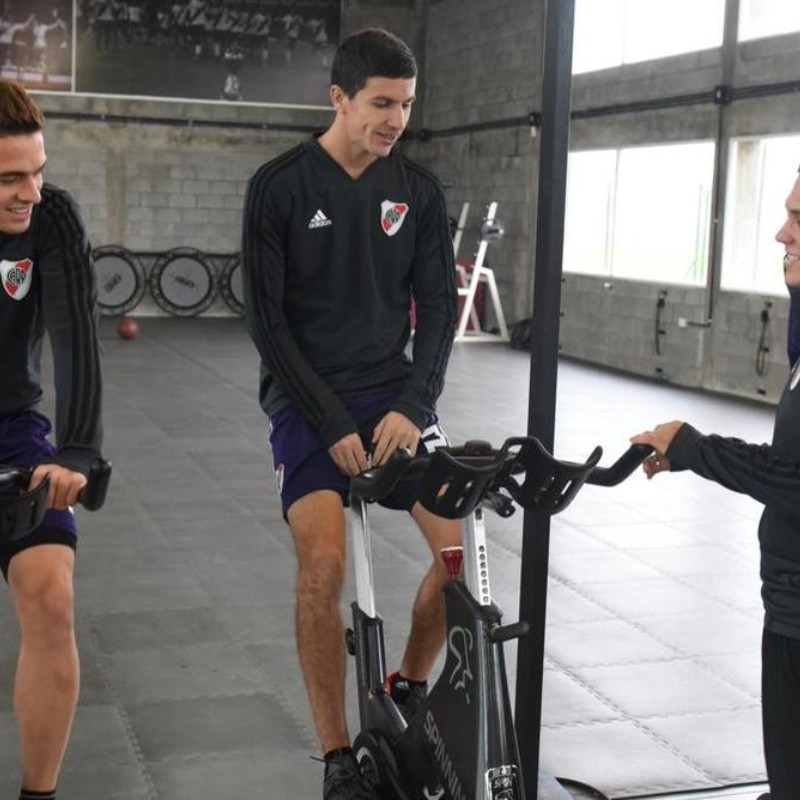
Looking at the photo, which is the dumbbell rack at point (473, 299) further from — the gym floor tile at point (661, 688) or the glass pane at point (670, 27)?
the gym floor tile at point (661, 688)

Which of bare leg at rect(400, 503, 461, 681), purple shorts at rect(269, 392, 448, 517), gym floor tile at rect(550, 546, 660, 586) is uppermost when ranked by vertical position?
purple shorts at rect(269, 392, 448, 517)

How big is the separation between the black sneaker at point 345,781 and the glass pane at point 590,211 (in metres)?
9.94

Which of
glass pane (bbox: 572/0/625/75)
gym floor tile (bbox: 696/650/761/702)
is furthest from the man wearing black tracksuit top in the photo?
glass pane (bbox: 572/0/625/75)

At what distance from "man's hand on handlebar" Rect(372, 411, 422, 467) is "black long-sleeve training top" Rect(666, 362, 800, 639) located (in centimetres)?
86

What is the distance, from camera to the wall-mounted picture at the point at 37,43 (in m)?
14.4

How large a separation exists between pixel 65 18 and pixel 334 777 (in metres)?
13.6

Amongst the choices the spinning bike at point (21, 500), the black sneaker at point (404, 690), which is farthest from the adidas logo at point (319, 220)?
the black sneaker at point (404, 690)

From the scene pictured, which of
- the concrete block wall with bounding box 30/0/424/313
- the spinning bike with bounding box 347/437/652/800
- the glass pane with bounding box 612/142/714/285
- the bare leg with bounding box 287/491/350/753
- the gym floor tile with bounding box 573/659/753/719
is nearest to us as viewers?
the spinning bike with bounding box 347/437/652/800

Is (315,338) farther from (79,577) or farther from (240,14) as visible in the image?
(240,14)

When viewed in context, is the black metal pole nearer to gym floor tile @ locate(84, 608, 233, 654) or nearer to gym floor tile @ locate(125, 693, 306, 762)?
gym floor tile @ locate(125, 693, 306, 762)

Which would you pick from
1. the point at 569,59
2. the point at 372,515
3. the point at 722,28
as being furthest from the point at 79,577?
the point at 722,28

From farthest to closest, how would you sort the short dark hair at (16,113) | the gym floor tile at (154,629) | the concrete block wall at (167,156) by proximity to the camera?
the concrete block wall at (167,156) < the gym floor tile at (154,629) < the short dark hair at (16,113)

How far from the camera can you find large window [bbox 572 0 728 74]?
10.6m

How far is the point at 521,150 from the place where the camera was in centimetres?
→ 1345
